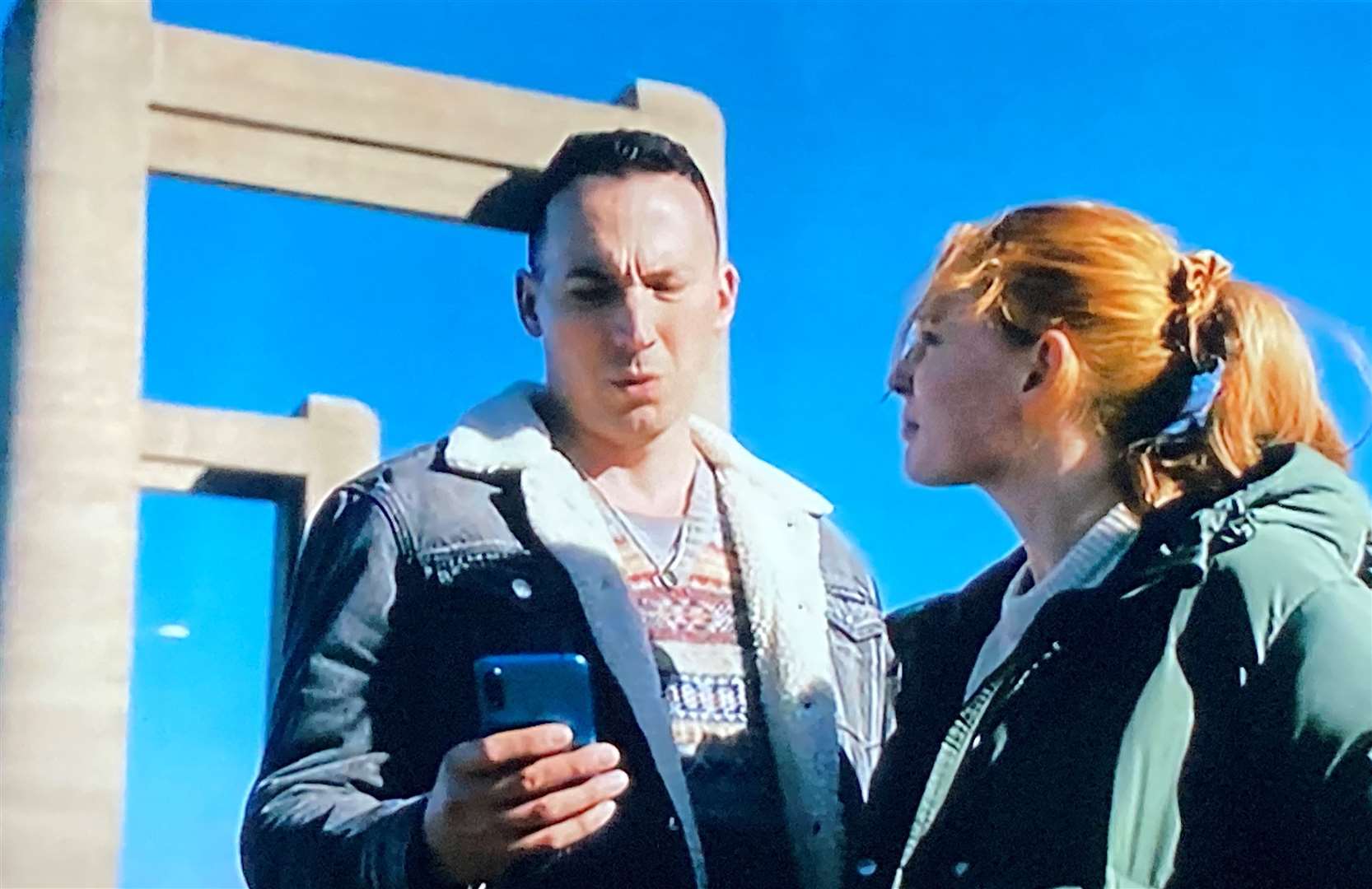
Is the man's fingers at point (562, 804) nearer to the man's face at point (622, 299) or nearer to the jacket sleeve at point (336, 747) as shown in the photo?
the jacket sleeve at point (336, 747)

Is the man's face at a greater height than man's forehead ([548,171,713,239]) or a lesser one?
lesser

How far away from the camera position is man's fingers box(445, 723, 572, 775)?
686 millimetres

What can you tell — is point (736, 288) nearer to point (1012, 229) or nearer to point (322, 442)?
point (1012, 229)

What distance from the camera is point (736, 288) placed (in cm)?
94

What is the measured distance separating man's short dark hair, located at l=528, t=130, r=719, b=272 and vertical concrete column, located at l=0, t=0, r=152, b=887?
49cm

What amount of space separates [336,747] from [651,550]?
17cm

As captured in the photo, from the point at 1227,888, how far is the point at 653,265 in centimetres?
39

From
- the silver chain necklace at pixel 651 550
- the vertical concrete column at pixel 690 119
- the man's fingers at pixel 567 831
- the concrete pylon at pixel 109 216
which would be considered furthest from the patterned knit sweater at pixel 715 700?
the vertical concrete column at pixel 690 119

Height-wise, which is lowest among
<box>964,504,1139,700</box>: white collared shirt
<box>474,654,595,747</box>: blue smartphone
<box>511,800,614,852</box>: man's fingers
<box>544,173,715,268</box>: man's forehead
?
<box>511,800,614,852</box>: man's fingers

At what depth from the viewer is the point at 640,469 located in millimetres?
895

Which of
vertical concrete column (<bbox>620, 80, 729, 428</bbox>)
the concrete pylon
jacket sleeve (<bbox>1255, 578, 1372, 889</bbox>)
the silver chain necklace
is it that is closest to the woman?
jacket sleeve (<bbox>1255, 578, 1372, 889</bbox>)

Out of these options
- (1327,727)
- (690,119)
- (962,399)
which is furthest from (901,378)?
(690,119)

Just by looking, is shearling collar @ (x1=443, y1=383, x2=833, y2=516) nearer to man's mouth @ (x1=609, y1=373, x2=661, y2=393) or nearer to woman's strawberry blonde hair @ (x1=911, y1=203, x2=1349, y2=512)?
man's mouth @ (x1=609, y1=373, x2=661, y2=393)

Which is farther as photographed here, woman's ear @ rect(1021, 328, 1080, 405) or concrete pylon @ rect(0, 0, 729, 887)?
concrete pylon @ rect(0, 0, 729, 887)
